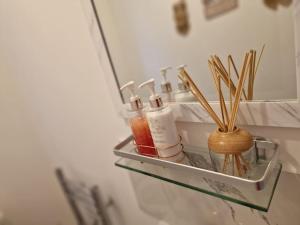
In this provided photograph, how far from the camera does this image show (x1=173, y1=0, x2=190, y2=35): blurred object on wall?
0.51 m

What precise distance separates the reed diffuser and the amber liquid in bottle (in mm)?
161

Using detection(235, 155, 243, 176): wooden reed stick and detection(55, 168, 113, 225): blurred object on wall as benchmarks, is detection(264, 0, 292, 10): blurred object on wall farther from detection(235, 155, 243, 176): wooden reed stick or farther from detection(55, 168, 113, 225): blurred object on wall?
detection(55, 168, 113, 225): blurred object on wall

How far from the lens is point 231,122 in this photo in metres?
0.41

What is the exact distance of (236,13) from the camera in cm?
44

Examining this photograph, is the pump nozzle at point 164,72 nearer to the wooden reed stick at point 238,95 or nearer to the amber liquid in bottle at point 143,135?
the amber liquid in bottle at point 143,135

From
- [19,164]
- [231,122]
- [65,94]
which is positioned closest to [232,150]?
[231,122]

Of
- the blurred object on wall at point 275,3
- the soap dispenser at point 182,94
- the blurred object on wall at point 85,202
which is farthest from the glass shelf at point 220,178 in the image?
the blurred object on wall at point 85,202

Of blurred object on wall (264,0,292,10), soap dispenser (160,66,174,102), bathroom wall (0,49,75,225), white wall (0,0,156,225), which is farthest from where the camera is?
bathroom wall (0,49,75,225)

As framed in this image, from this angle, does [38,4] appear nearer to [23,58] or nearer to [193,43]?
[23,58]

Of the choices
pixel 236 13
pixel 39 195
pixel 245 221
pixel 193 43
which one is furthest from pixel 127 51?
pixel 39 195

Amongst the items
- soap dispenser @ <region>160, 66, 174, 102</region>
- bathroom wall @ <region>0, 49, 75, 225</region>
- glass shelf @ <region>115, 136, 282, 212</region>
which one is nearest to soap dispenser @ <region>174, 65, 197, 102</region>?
soap dispenser @ <region>160, 66, 174, 102</region>

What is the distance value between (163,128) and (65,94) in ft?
1.91

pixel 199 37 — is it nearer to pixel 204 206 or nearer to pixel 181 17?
pixel 181 17

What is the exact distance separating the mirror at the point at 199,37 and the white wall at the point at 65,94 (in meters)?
0.11
